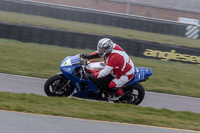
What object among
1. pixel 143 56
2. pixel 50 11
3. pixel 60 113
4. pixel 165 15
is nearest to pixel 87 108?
pixel 60 113

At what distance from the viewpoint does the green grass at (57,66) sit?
10.0 meters

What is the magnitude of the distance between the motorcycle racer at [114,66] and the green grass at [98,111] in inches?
21.4

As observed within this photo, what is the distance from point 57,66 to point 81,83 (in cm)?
455

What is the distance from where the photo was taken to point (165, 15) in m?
38.5

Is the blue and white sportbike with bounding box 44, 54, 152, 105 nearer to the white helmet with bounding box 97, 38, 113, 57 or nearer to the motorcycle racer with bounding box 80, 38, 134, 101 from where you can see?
the motorcycle racer with bounding box 80, 38, 134, 101

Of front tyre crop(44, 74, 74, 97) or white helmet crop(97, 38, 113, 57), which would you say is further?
front tyre crop(44, 74, 74, 97)

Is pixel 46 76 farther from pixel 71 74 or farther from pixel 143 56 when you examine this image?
pixel 143 56

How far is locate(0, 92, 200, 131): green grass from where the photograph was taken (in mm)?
5660

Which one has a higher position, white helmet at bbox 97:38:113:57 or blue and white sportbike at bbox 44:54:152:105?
white helmet at bbox 97:38:113:57

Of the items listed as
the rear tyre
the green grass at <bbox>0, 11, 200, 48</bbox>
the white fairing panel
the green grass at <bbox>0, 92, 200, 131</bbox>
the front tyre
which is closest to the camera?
the green grass at <bbox>0, 92, 200, 131</bbox>

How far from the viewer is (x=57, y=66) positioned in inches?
449

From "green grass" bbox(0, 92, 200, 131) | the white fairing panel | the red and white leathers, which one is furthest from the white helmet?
"green grass" bbox(0, 92, 200, 131)

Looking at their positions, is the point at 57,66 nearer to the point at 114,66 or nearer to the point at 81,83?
the point at 81,83

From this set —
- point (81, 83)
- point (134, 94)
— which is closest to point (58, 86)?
point (81, 83)
